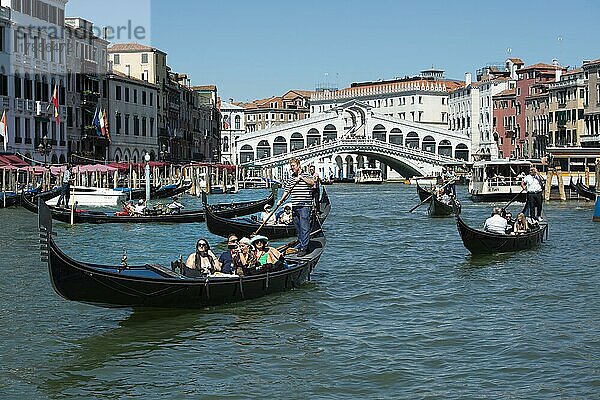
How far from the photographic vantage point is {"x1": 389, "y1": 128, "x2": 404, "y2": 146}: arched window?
49622 millimetres

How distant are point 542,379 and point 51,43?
21.7m

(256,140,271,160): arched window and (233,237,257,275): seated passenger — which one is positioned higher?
(256,140,271,160): arched window

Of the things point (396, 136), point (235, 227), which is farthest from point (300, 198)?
point (396, 136)

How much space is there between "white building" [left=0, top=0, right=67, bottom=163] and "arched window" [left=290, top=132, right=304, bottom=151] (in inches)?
913

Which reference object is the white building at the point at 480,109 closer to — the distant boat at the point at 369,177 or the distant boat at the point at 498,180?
the distant boat at the point at 369,177

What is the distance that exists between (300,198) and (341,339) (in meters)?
2.32

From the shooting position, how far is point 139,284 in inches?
244

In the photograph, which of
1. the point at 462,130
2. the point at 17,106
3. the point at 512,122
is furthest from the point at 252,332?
the point at 462,130

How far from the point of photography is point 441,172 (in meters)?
41.8

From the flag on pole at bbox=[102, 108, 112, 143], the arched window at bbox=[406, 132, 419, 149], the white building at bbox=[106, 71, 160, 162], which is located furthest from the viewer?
the arched window at bbox=[406, 132, 419, 149]

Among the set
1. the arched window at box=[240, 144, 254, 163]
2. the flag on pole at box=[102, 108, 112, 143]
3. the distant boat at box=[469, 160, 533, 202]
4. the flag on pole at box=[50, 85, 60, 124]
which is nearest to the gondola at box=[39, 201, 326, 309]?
the distant boat at box=[469, 160, 533, 202]

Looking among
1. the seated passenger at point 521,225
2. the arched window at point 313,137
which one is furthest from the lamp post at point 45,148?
the arched window at point 313,137

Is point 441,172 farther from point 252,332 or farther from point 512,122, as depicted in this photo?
point 252,332

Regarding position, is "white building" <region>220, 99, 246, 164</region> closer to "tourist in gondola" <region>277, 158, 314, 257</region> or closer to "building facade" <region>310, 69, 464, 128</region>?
"building facade" <region>310, 69, 464, 128</region>
